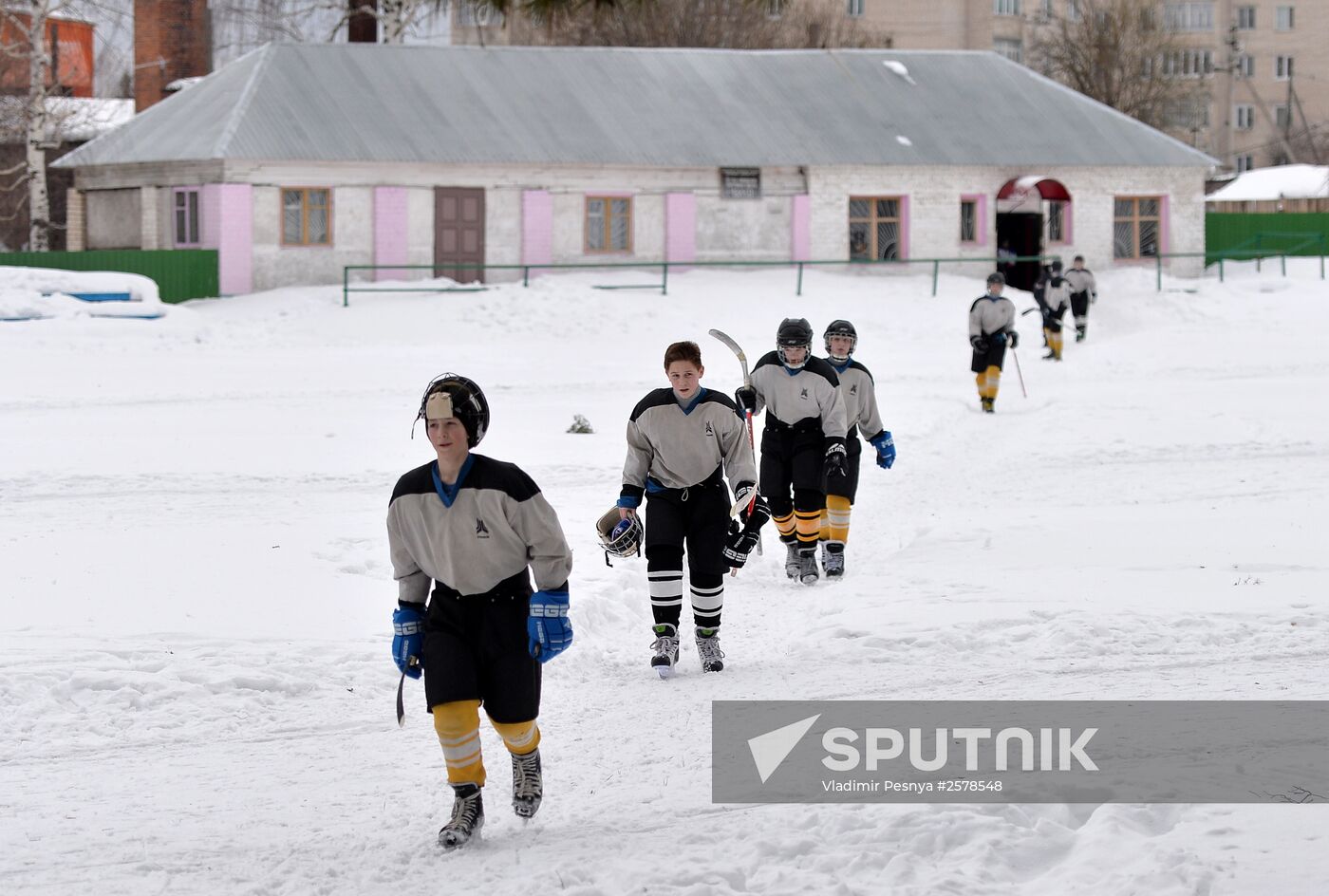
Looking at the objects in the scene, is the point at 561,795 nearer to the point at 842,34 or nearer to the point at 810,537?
the point at 810,537

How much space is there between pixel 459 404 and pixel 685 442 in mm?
2735

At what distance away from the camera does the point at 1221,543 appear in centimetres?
1158

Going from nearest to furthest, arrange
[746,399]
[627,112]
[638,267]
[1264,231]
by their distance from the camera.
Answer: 1. [746,399]
2. [638,267]
3. [627,112]
4. [1264,231]

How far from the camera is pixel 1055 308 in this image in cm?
2628

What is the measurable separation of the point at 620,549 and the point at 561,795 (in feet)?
5.85

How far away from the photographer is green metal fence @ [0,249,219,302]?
3156 cm

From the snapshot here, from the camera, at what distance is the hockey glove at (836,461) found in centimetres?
1035

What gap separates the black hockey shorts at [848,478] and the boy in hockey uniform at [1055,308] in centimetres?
1528

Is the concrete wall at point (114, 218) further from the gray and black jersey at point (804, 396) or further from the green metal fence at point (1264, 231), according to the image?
the gray and black jersey at point (804, 396)

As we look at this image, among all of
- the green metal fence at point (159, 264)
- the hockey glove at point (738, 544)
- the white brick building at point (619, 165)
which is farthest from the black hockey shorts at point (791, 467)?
the green metal fence at point (159, 264)

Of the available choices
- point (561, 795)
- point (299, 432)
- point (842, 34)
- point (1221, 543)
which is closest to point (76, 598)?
point (561, 795)

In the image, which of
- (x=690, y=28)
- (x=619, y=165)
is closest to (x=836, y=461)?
(x=619, y=165)

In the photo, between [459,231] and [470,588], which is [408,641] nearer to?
[470,588]

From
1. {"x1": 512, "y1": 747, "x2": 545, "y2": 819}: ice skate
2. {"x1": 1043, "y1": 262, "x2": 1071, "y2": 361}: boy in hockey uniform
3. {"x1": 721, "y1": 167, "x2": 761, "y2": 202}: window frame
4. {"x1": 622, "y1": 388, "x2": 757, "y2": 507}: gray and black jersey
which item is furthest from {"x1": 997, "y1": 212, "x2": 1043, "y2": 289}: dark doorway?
{"x1": 512, "y1": 747, "x2": 545, "y2": 819}: ice skate
